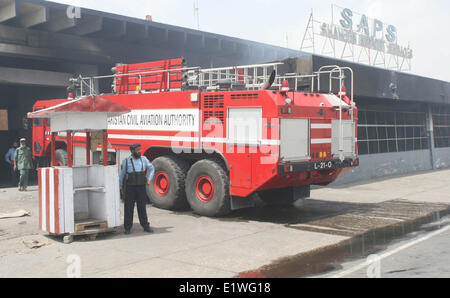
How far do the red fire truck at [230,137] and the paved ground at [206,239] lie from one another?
0.72 meters

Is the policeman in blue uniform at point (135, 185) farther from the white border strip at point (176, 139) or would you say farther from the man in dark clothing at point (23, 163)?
the man in dark clothing at point (23, 163)

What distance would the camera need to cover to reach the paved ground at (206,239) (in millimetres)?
7117

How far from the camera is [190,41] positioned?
21.5 metres

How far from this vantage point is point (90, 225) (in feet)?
29.5

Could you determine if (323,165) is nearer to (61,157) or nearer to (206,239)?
(206,239)

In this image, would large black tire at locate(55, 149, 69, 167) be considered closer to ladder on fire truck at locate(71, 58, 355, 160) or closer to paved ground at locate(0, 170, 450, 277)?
paved ground at locate(0, 170, 450, 277)

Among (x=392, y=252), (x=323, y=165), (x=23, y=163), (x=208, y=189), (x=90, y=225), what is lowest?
(x=392, y=252)

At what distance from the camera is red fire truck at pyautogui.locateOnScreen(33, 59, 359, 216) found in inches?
403

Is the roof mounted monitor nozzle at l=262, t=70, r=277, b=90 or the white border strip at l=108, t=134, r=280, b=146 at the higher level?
the roof mounted monitor nozzle at l=262, t=70, r=277, b=90

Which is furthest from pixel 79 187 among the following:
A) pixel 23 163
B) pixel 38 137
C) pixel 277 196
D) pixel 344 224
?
pixel 38 137

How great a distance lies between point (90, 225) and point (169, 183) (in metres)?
3.29

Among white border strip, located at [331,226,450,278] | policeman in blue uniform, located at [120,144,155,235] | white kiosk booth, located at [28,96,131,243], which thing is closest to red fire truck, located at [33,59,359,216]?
white kiosk booth, located at [28,96,131,243]
